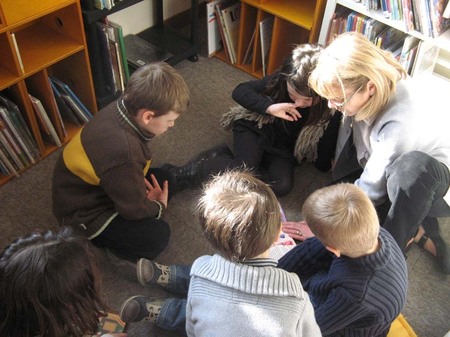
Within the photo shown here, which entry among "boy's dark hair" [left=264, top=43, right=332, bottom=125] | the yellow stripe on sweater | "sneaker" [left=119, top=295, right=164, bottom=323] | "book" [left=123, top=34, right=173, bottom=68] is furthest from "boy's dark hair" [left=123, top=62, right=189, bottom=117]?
"book" [left=123, top=34, right=173, bottom=68]

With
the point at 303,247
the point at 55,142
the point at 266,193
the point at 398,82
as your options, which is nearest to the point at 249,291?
the point at 266,193

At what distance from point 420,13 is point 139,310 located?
158cm

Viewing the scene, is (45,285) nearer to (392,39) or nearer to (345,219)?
(345,219)

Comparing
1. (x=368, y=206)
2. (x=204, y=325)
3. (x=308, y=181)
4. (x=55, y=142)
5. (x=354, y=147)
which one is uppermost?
(x=368, y=206)

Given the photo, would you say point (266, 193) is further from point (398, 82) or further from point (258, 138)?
point (258, 138)

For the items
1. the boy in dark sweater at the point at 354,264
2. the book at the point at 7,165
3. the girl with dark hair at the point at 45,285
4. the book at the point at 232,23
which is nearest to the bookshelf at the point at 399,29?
the book at the point at 232,23

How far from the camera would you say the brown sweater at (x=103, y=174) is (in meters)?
1.34

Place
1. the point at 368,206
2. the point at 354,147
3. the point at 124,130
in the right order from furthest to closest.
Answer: the point at 354,147, the point at 124,130, the point at 368,206

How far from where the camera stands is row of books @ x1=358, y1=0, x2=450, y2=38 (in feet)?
5.90

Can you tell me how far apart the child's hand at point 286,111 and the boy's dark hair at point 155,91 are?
498mm

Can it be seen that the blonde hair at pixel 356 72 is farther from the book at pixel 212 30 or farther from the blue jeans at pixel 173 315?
the book at pixel 212 30

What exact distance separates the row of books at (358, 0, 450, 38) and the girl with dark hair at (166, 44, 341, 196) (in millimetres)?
530

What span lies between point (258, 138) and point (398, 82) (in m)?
0.62

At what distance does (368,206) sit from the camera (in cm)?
110
